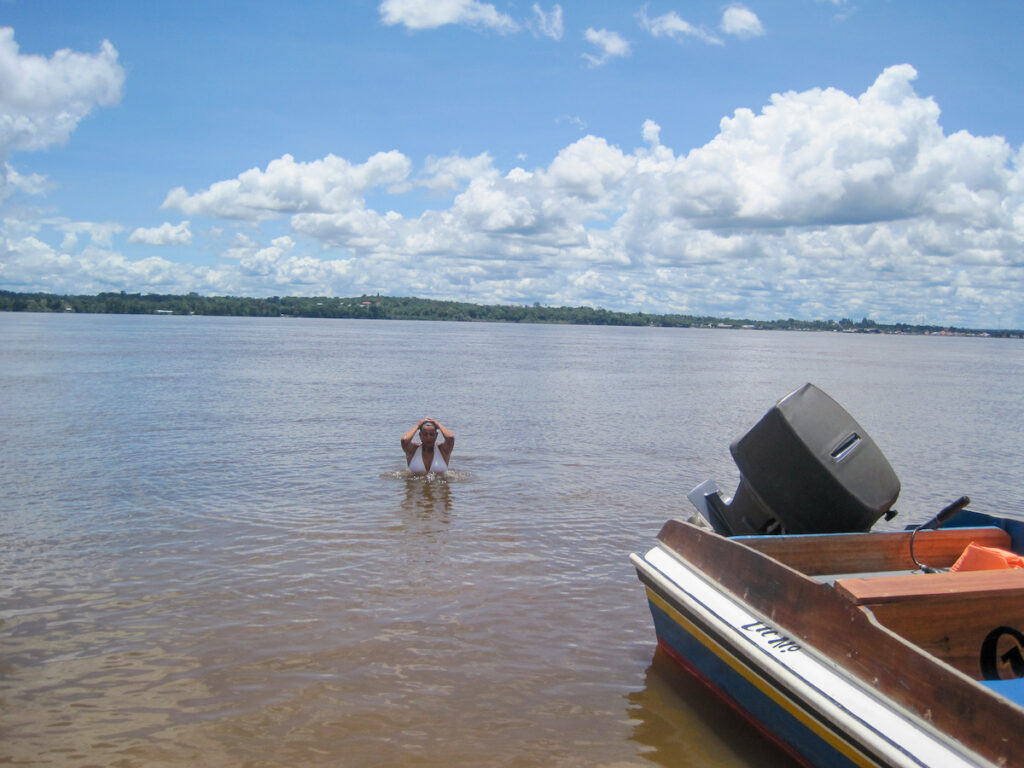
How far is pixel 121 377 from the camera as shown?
31.7 metres

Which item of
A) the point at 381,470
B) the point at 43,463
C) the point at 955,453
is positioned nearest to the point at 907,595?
the point at 381,470

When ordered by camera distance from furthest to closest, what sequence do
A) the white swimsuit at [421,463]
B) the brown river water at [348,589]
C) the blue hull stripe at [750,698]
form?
the white swimsuit at [421,463] → the brown river water at [348,589] → the blue hull stripe at [750,698]

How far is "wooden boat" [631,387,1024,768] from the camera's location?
12.4 feet

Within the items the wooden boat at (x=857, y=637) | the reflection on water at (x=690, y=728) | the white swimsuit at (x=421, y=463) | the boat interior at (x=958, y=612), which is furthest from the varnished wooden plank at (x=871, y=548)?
the white swimsuit at (x=421, y=463)

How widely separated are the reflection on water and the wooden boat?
0.61ft

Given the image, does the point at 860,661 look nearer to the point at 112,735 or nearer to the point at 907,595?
the point at 907,595

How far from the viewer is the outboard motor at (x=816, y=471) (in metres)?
6.23

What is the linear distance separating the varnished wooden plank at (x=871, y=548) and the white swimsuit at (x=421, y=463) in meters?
8.13

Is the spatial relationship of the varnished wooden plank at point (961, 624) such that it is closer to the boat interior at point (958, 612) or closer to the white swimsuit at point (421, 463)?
the boat interior at point (958, 612)

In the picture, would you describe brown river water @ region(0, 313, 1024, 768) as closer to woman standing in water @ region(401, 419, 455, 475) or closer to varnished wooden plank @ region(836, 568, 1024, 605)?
woman standing in water @ region(401, 419, 455, 475)

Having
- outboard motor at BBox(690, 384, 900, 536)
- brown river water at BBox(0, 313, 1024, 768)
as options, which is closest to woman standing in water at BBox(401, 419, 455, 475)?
brown river water at BBox(0, 313, 1024, 768)

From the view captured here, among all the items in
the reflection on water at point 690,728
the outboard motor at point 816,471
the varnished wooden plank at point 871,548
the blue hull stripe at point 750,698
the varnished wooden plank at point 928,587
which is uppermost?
the outboard motor at point 816,471

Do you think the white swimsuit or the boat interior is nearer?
the boat interior

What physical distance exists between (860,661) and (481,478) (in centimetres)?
995
